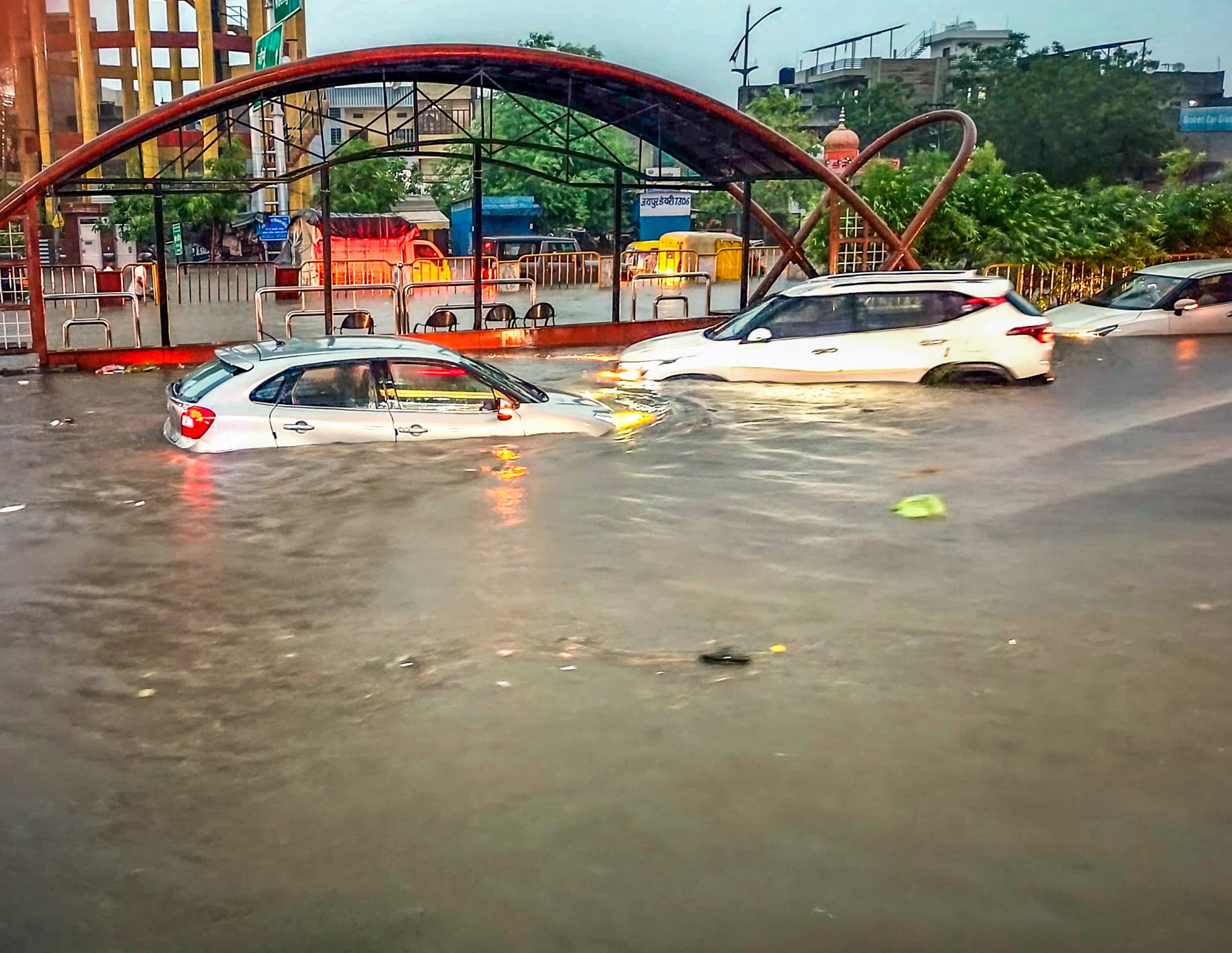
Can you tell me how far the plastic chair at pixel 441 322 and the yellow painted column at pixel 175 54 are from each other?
113ft

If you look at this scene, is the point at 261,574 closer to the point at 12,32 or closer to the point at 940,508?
the point at 940,508

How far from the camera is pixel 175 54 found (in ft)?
176

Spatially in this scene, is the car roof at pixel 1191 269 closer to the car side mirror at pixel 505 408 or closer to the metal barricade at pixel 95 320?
the car side mirror at pixel 505 408

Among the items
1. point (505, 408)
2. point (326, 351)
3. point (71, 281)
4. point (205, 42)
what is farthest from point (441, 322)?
point (205, 42)

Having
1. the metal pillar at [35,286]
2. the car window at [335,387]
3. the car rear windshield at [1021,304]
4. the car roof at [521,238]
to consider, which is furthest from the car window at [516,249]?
the car window at [335,387]

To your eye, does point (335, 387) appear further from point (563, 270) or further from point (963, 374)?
point (563, 270)

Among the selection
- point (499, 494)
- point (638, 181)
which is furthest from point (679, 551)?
point (638, 181)

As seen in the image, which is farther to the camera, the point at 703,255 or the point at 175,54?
the point at 175,54

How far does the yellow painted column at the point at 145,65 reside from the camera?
47.8 m

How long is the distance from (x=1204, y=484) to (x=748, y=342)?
590cm

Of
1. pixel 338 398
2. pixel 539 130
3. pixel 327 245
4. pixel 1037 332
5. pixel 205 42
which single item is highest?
pixel 205 42

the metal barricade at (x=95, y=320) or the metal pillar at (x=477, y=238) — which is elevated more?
the metal pillar at (x=477, y=238)

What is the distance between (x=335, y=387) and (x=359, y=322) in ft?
36.1

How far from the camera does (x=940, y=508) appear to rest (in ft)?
34.5
